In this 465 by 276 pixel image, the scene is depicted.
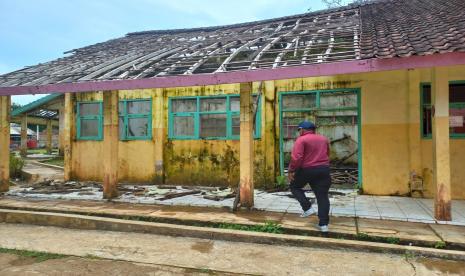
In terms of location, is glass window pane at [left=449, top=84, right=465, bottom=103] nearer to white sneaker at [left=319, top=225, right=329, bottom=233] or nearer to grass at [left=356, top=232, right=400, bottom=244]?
grass at [left=356, top=232, right=400, bottom=244]

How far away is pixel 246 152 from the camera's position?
7000 millimetres

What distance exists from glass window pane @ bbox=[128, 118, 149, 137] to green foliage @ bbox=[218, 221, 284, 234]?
5.48 metres

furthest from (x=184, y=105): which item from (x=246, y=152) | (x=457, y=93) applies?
(x=457, y=93)

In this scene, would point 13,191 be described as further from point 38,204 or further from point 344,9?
point 344,9

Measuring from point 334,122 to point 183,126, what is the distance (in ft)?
21.1

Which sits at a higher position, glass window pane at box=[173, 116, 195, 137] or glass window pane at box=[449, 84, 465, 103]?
glass window pane at box=[449, 84, 465, 103]

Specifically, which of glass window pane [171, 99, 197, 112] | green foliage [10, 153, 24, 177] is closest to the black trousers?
glass window pane [171, 99, 197, 112]

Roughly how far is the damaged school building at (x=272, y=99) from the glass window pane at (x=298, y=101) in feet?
0.09

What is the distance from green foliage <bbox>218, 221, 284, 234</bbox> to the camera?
5613 millimetres

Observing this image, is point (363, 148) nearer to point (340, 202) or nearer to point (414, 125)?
point (414, 125)

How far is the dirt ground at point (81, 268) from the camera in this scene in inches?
169

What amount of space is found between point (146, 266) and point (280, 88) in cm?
614

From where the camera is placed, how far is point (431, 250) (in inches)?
186

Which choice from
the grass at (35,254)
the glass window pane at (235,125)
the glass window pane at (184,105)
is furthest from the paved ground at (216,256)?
the glass window pane at (184,105)
